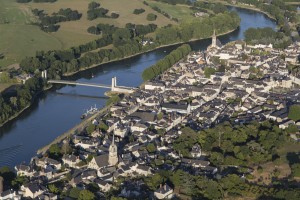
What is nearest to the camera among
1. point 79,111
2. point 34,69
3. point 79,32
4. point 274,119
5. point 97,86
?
point 274,119

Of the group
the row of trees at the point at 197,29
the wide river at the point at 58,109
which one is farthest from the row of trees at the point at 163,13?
the wide river at the point at 58,109

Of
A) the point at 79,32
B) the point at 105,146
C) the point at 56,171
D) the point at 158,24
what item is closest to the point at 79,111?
the point at 105,146

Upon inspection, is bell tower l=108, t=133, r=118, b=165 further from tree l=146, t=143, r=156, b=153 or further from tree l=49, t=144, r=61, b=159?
tree l=49, t=144, r=61, b=159

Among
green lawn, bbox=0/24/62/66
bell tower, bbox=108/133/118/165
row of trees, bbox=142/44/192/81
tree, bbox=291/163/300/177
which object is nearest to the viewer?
tree, bbox=291/163/300/177

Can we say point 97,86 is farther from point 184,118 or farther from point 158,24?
point 158,24

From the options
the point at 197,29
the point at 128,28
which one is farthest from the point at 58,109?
the point at 197,29

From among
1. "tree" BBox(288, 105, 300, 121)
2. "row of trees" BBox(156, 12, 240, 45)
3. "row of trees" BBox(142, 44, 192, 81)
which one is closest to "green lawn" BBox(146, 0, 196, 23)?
"row of trees" BBox(156, 12, 240, 45)

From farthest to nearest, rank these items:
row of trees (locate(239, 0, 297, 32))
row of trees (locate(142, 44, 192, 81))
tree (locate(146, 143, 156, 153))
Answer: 1. row of trees (locate(239, 0, 297, 32))
2. row of trees (locate(142, 44, 192, 81))
3. tree (locate(146, 143, 156, 153))
